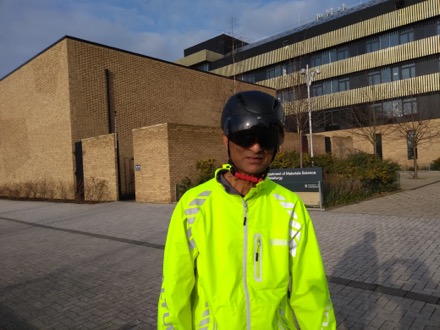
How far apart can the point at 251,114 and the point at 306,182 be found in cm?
1059

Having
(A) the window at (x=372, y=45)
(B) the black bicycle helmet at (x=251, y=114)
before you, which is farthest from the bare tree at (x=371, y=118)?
(B) the black bicycle helmet at (x=251, y=114)

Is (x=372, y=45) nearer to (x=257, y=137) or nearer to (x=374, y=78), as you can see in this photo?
(x=374, y=78)

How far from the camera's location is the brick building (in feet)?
53.3

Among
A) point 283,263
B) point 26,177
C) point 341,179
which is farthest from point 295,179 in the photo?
point 26,177

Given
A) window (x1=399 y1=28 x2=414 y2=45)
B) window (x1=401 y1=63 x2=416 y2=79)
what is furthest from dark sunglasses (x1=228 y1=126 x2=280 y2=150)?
window (x1=399 y1=28 x2=414 y2=45)

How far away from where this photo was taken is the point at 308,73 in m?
19.1

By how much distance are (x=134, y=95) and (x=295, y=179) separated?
13.4m

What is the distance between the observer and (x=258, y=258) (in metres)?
1.62

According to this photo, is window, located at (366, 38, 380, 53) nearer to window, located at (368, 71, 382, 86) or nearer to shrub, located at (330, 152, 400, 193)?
window, located at (368, 71, 382, 86)

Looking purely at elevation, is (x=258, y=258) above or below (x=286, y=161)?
below

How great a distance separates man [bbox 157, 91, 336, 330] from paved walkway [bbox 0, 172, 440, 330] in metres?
2.31

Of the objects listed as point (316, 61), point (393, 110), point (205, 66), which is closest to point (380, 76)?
point (393, 110)

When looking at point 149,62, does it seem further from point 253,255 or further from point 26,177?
point 253,255

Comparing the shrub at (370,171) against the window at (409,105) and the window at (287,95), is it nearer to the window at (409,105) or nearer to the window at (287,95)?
the window at (287,95)
